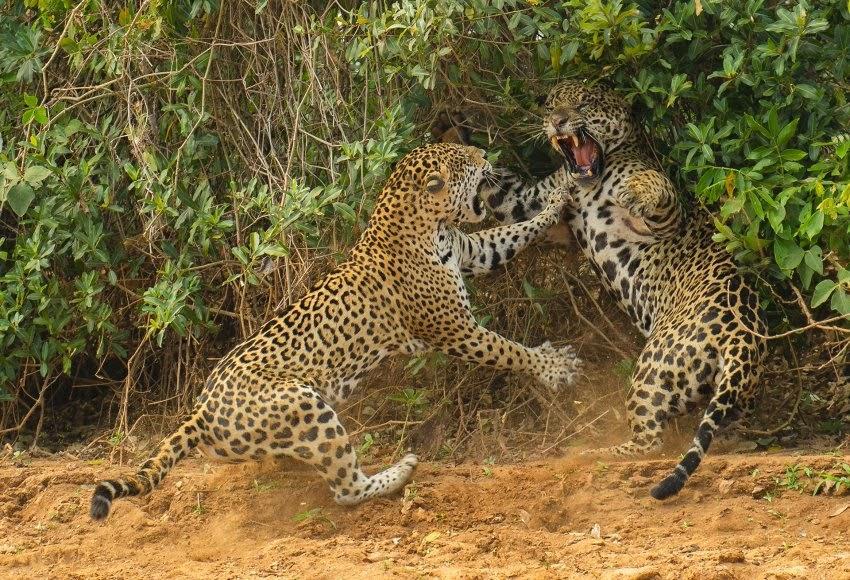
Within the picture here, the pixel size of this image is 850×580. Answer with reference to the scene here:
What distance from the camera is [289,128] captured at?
972 cm

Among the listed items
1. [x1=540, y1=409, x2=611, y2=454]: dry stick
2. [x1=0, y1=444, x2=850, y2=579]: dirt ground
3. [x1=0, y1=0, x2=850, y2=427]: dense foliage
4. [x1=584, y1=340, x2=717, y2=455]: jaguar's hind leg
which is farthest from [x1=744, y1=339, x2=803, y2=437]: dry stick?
[x1=540, y1=409, x2=611, y2=454]: dry stick

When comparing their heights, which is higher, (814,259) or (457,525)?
(814,259)

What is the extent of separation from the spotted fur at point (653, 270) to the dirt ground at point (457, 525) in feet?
1.40

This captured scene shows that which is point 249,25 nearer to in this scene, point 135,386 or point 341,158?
point 341,158

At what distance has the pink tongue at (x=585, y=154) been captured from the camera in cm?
946

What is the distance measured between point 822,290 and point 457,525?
2577mm

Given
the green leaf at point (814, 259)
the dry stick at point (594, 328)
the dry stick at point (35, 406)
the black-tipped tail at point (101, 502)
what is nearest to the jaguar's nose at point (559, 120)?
the dry stick at point (594, 328)

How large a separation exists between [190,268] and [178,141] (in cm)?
115

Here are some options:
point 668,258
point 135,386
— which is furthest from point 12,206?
point 668,258

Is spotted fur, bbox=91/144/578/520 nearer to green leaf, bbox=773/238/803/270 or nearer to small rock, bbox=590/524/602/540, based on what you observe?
small rock, bbox=590/524/602/540

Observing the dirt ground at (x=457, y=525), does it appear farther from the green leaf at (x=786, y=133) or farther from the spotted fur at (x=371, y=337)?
the green leaf at (x=786, y=133)

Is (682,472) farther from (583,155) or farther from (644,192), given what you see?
(583,155)

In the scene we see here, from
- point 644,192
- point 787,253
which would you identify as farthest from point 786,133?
point 644,192

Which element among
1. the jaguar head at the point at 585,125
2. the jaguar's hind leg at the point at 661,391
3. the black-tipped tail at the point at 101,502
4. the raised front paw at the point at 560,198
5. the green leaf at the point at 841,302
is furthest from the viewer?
the raised front paw at the point at 560,198
